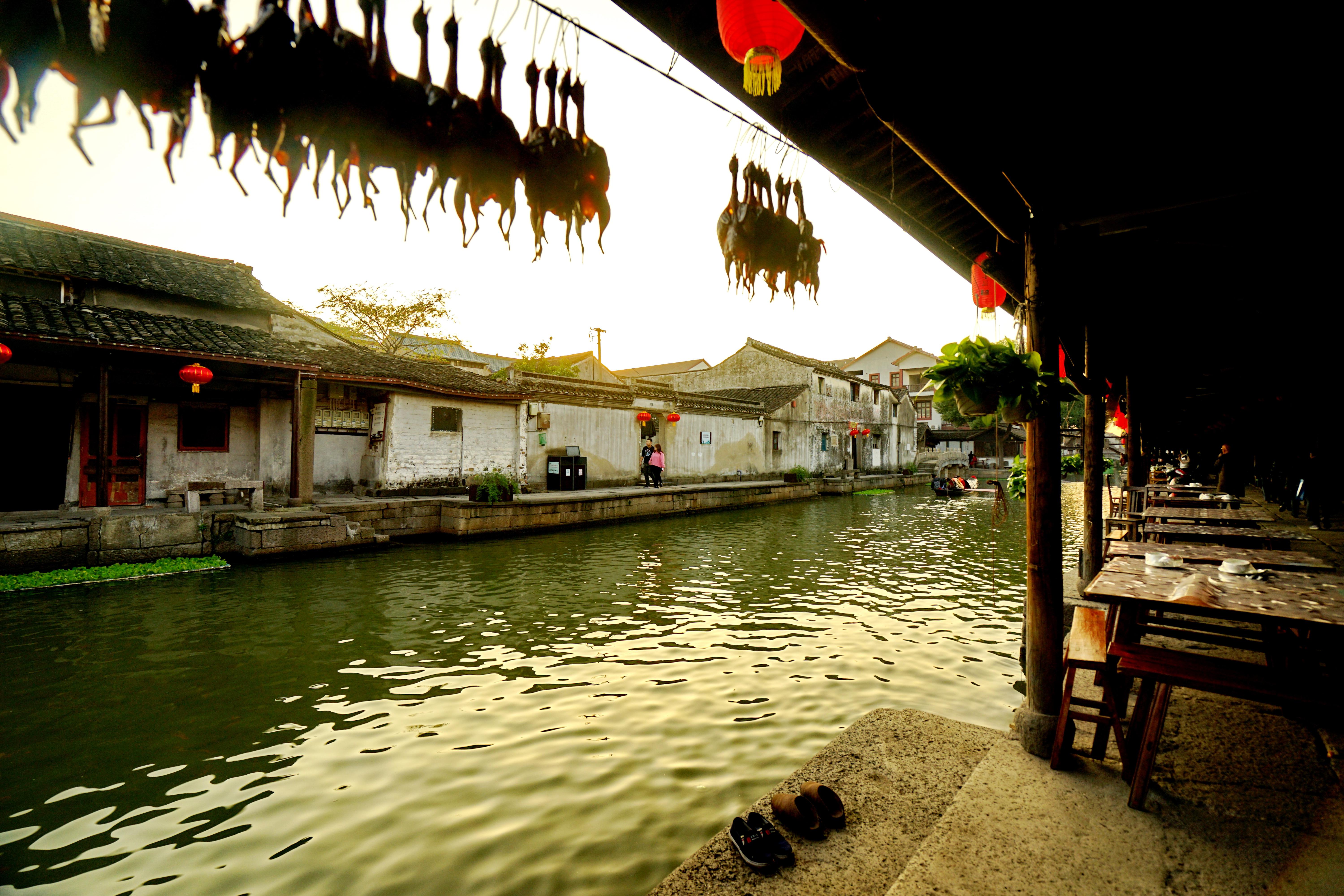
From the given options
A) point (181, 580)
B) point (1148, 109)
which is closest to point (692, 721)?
point (1148, 109)

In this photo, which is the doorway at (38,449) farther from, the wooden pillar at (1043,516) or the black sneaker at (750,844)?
the wooden pillar at (1043,516)

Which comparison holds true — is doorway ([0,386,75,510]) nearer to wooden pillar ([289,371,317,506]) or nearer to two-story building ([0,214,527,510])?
two-story building ([0,214,527,510])

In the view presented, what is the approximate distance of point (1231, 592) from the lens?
2.82 meters

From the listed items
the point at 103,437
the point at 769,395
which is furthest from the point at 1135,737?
the point at 769,395

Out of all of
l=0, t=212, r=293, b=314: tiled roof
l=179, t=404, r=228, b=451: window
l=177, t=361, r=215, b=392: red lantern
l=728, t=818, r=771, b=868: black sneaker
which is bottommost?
l=728, t=818, r=771, b=868: black sneaker

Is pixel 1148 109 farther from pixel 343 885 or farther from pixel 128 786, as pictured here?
pixel 128 786

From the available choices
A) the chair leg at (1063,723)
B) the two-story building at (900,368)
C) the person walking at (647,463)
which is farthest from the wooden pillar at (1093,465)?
the two-story building at (900,368)

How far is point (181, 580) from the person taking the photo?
28.5 ft

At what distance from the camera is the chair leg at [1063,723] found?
9.72ft

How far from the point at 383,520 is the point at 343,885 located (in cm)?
1060

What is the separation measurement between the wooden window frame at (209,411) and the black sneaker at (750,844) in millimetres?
14263

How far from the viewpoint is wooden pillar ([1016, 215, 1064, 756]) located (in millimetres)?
3293

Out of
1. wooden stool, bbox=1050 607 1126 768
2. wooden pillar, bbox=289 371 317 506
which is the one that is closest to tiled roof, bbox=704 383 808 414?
wooden pillar, bbox=289 371 317 506

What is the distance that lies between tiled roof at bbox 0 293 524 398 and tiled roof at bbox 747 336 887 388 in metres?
16.4
